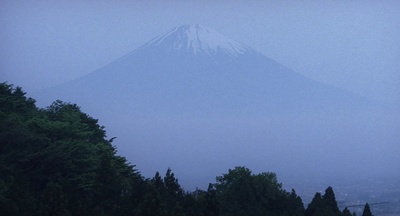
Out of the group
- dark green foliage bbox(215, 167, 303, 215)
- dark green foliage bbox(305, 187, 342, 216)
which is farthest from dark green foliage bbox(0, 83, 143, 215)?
dark green foliage bbox(305, 187, 342, 216)

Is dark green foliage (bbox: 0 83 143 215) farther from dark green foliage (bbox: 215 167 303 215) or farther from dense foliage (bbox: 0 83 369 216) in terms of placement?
dark green foliage (bbox: 215 167 303 215)

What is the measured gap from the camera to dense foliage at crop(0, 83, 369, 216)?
13.3 metres

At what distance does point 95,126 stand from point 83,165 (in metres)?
4.35

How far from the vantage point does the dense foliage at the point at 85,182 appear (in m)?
13.3

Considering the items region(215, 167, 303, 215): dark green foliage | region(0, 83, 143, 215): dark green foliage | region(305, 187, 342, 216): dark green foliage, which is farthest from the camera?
region(215, 167, 303, 215): dark green foliage

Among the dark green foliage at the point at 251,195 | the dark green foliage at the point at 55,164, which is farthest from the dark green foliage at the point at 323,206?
the dark green foliage at the point at 55,164

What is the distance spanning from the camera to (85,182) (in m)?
17.7

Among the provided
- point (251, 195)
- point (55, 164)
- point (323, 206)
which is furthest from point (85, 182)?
point (323, 206)

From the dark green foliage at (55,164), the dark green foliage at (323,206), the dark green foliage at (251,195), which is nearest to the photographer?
the dark green foliage at (55,164)

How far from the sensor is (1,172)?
629 inches

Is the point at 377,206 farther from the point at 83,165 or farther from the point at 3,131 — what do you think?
the point at 3,131

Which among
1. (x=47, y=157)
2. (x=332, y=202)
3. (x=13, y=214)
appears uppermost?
(x=47, y=157)

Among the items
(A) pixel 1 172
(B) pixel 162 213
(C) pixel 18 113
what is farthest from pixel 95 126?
(B) pixel 162 213

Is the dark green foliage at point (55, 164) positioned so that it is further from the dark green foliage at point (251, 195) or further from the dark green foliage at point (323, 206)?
the dark green foliage at point (323, 206)
